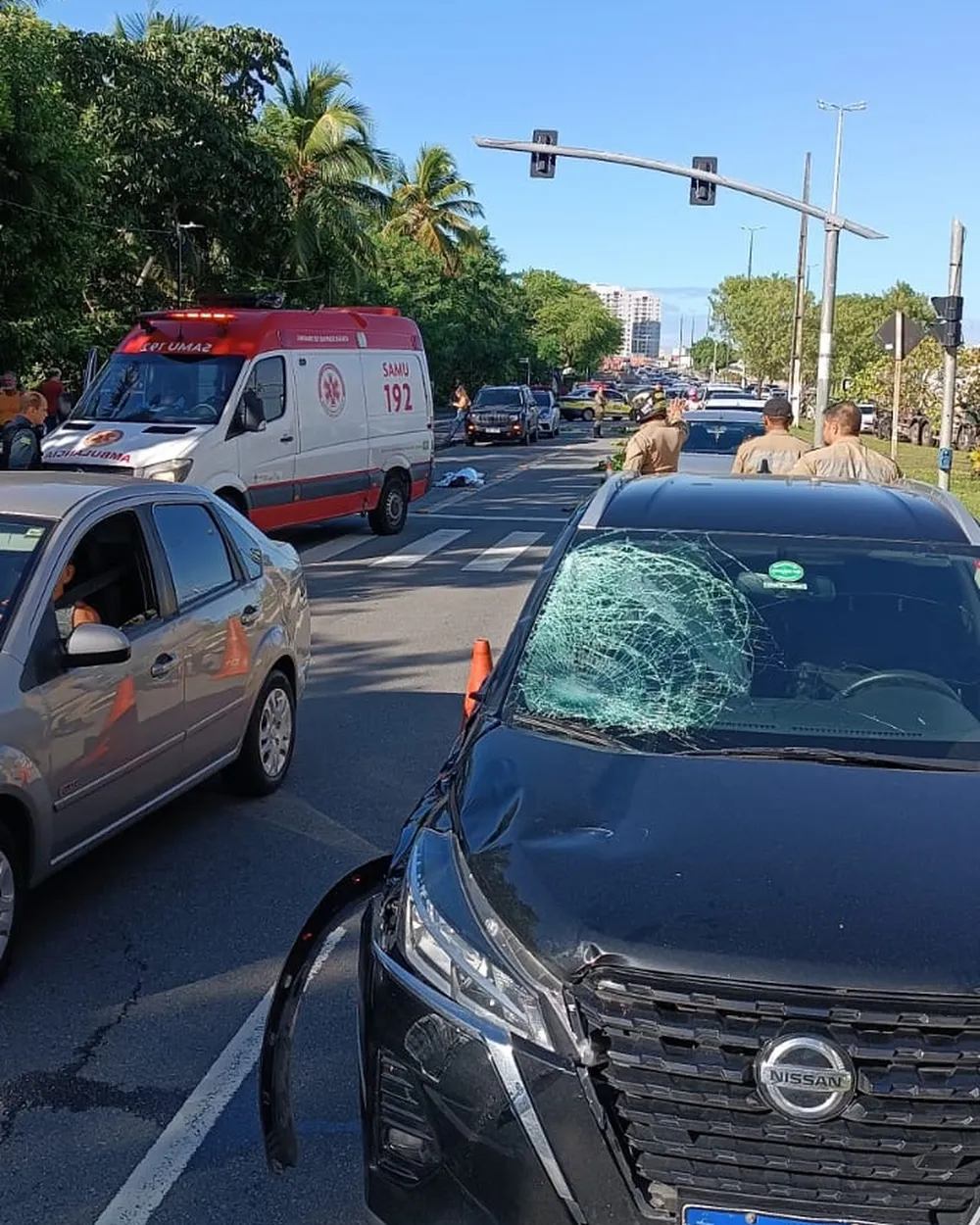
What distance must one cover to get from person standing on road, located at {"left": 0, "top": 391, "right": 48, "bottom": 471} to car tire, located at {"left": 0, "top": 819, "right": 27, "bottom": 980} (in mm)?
8027

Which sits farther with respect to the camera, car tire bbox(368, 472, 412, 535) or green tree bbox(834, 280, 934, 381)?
green tree bbox(834, 280, 934, 381)

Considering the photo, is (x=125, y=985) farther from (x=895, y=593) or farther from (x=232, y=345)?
(x=232, y=345)

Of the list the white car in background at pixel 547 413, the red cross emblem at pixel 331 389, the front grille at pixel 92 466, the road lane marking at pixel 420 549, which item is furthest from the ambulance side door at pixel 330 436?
the white car in background at pixel 547 413

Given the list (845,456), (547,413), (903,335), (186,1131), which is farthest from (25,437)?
(547,413)

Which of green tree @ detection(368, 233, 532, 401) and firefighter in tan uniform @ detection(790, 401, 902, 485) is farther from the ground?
green tree @ detection(368, 233, 532, 401)

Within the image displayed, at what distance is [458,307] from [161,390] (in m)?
40.7

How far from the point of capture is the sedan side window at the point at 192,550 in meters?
5.89

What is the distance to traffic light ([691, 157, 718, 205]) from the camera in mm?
24047

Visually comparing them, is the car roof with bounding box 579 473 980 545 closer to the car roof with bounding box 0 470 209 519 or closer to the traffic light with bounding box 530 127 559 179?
the car roof with bounding box 0 470 209 519

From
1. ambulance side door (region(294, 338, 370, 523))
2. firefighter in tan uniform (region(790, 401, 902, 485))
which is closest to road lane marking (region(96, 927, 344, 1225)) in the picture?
firefighter in tan uniform (region(790, 401, 902, 485))

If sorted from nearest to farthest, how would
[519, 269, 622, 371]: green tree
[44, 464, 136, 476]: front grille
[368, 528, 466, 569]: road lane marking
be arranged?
[44, 464, 136, 476]: front grille, [368, 528, 466, 569]: road lane marking, [519, 269, 622, 371]: green tree

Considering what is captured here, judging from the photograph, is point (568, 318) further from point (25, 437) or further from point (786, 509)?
point (786, 509)

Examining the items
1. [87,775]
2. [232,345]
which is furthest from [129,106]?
[87,775]

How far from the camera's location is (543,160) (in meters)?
23.2
